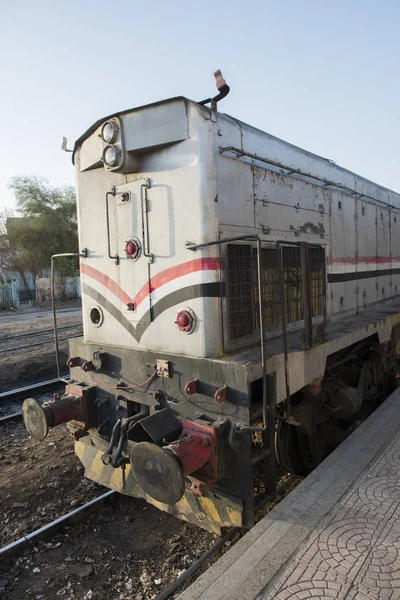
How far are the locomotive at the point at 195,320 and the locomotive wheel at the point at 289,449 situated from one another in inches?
0.8

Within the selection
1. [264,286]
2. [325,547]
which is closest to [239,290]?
[264,286]

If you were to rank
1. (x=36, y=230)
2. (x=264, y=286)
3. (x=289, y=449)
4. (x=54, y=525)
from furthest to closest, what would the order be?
(x=36, y=230) < (x=289, y=449) < (x=264, y=286) < (x=54, y=525)

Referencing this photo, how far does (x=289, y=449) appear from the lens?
14.9 ft

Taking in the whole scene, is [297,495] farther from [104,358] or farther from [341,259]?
[341,259]

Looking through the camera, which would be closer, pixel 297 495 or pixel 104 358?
pixel 297 495

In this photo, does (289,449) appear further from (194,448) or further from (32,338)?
(32,338)

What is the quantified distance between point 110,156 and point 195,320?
5.47 ft

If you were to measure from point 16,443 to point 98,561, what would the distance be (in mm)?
2982

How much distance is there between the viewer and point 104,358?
409cm

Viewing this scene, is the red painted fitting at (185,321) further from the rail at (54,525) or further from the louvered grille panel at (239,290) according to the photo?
the rail at (54,525)

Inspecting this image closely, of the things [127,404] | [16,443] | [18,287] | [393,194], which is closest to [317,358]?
[127,404]

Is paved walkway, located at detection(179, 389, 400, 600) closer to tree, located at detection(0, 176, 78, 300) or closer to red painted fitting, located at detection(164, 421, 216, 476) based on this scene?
red painted fitting, located at detection(164, 421, 216, 476)

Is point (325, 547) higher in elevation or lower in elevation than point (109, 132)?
lower

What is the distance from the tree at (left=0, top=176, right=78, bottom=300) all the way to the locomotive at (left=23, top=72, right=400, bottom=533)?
25.9 metres
